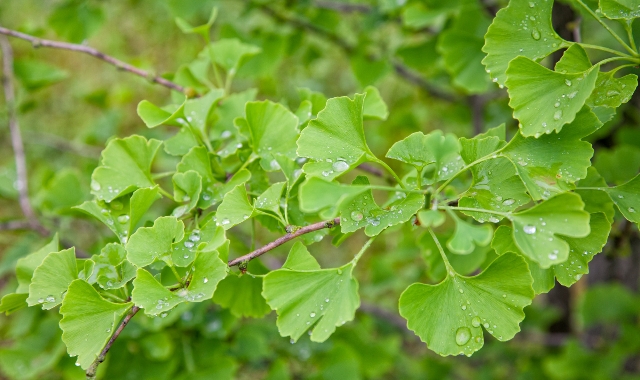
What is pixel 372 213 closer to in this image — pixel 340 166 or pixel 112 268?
pixel 340 166

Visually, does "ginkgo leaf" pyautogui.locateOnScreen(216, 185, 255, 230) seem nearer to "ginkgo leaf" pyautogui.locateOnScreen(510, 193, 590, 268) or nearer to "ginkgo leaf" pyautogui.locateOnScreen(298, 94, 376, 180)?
"ginkgo leaf" pyautogui.locateOnScreen(298, 94, 376, 180)

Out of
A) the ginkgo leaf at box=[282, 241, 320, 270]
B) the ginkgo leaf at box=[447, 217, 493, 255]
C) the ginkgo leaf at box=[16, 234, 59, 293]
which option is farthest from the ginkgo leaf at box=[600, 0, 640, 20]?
the ginkgo leaf at box=[16, 234, 59, 293]

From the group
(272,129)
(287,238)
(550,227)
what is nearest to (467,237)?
(550,227)

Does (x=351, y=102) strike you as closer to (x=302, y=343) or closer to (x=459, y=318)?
(x=459, y=318)

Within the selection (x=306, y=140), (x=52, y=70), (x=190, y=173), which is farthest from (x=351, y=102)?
(x=52, y=70)

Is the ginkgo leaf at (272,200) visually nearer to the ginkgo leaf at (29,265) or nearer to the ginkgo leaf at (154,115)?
the ginkgo leaf at (154,115)

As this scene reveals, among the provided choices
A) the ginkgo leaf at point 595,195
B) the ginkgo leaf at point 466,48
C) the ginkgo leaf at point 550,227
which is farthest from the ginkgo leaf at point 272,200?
the ginkgo leaf at point 466,48

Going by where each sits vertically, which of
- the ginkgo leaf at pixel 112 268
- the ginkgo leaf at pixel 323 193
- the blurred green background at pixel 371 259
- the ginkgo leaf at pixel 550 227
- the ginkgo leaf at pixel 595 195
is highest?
the ginkgo leaf at pixel 323 193
